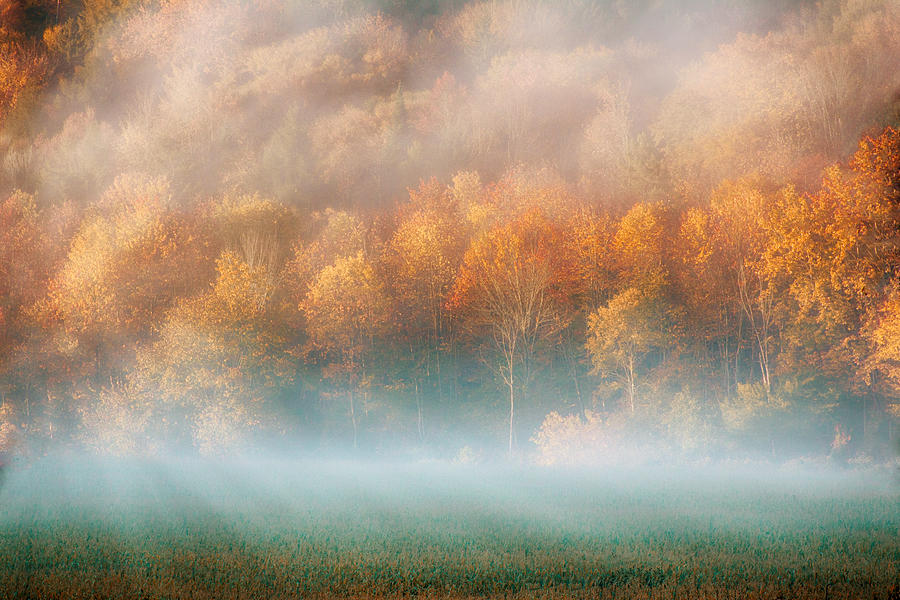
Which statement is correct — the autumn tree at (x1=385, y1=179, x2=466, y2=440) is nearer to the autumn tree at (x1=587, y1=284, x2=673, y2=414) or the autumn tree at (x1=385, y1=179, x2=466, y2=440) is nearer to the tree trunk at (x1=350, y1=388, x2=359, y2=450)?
the tree trunk at (x1=350, y1=388, x2=359, y2=450)

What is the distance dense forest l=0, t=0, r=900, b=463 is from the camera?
141 feet

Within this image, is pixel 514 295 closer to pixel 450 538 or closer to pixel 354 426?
pixel 354 426

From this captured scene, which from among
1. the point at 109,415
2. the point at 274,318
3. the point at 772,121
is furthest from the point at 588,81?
the point at 109,415

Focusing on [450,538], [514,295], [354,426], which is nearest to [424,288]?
[514,295]

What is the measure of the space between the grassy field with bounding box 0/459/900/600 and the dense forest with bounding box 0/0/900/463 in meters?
10.6

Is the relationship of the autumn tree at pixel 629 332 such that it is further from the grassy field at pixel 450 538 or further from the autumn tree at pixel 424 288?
the autumn tree at pixel 424 288

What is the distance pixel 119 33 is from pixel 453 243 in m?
104

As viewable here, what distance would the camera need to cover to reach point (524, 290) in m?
49.7

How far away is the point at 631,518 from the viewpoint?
24516 mm

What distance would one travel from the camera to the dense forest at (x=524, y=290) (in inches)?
1693

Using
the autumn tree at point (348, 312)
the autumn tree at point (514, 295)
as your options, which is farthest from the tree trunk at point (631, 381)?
the autumn tree at point (348, 312)

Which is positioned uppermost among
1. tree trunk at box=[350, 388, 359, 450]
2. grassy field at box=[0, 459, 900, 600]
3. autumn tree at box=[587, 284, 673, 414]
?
autumn tree at box=[587, 284, 673, 414]

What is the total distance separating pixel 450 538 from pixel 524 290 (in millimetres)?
29945

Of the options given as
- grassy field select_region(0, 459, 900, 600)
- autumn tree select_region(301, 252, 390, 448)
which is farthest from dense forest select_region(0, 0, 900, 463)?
grassy field select_region(0, 459, 900, 600)
